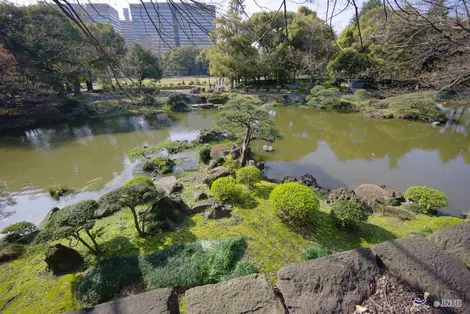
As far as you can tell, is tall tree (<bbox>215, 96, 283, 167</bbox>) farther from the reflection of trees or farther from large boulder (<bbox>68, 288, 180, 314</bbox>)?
large boulder (<bbox>68, 288, 180, 314</bbox>)

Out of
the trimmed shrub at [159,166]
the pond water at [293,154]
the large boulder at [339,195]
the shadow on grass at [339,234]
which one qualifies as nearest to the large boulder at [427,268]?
the shadow on grass at [339,234]

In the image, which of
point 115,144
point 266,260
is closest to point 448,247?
point 266,260

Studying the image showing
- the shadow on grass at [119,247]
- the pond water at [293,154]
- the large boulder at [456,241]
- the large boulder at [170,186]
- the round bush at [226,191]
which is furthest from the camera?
the pond water at [293,154]

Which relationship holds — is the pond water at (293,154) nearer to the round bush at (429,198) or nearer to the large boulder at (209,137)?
the round bush at (429,198)

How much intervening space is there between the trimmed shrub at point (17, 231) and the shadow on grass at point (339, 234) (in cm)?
512

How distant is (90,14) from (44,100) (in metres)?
15.6

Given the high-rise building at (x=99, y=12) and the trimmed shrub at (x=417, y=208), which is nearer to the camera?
the high-rise building at (x=99, y=12)

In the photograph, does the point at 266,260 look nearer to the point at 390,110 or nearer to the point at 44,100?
the point at 390,110

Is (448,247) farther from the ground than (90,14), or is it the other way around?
(90,14)

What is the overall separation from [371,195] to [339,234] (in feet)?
7.41

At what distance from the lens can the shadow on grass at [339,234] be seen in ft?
11.7

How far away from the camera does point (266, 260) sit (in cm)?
315

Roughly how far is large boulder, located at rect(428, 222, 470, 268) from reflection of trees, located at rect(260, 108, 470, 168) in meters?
7.06

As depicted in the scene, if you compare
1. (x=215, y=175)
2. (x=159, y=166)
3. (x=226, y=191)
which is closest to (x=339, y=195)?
(x=226, y=191)
